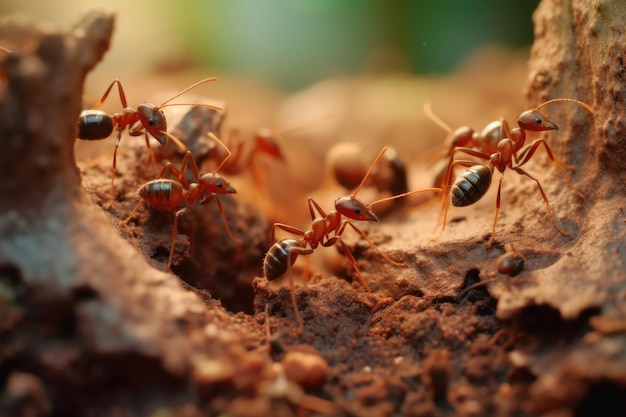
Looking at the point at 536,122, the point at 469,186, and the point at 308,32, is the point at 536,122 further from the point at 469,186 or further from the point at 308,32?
the point at 308,32

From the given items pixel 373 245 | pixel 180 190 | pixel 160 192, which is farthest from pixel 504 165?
pixel 160 192

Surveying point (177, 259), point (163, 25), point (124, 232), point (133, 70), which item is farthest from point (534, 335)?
point (163, 25)

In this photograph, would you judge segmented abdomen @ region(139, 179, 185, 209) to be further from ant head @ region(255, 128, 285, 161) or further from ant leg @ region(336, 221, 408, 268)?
ant head @ region(255, 128, 285, 161)

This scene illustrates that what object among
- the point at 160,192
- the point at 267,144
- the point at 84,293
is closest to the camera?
the point at 84,293

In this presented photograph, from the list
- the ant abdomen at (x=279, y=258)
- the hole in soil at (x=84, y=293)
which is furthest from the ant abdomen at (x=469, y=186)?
the hole in soil at (x=84, y=293)

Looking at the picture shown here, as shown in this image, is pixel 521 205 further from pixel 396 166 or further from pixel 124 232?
pixel 124 232
